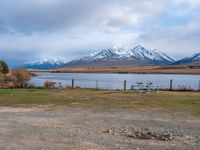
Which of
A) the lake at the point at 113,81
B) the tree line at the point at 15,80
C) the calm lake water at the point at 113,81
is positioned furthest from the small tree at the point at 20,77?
the calm lake water at the point at 113,81

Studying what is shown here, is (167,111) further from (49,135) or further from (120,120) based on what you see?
(49,135)

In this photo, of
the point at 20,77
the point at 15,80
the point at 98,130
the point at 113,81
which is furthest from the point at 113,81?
the point at 98,130

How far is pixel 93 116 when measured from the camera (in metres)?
17.4

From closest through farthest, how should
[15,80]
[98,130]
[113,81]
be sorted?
1. [98,130]
2. [15,80]
3. [113,81]

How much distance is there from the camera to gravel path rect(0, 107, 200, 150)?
35.9ft

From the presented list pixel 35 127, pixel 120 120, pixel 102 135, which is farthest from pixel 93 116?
pixel 102 135

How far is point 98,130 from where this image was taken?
Answer: 43.8 feet

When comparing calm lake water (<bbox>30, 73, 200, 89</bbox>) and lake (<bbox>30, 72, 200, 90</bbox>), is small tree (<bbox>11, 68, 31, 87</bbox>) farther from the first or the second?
calm lake water (<bbox>30, 73, 200, 89</bbox>)

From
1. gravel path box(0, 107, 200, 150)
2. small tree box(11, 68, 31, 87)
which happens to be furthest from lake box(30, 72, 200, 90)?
gravel path box(0, 107, 200, 150)

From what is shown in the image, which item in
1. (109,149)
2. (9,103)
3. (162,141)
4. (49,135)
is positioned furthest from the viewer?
(9,103)

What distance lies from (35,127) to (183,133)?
5024 millimetres

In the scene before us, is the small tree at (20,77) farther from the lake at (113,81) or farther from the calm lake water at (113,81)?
the calm lake water at (113,81)

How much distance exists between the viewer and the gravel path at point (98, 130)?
1095 cm

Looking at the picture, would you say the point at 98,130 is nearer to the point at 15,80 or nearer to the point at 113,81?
the point at 15,80
